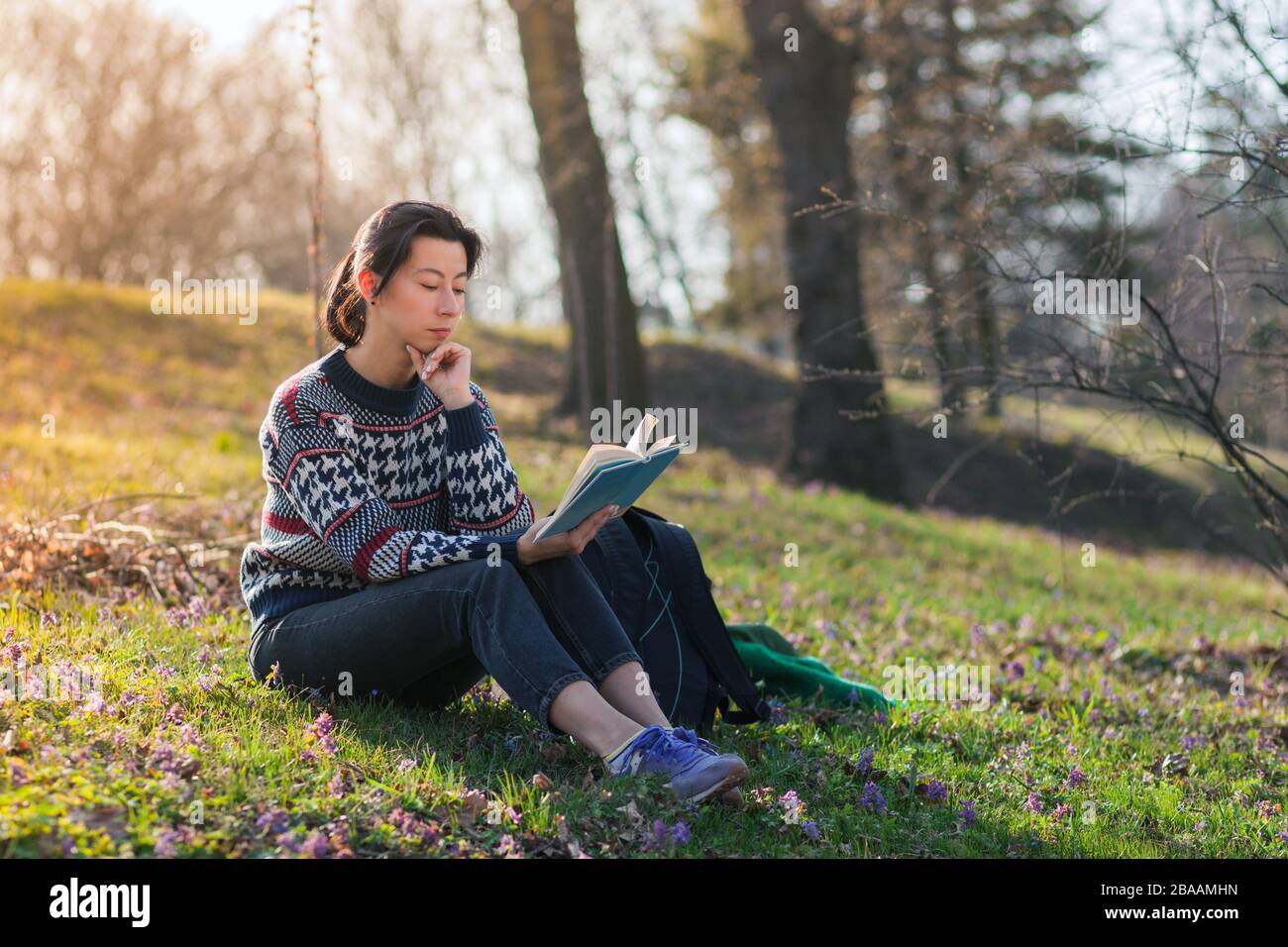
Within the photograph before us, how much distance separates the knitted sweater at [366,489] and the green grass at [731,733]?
39 cm

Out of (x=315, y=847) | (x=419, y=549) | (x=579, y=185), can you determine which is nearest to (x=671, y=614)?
(x=419, y=549)

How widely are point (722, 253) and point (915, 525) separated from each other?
17534 millimetres

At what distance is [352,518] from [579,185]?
926cm

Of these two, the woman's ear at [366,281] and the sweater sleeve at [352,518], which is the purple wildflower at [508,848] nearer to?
the sweater sleeve at [352,518]

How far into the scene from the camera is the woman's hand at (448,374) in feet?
12.3

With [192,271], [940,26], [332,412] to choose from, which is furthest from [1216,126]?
[192,271]

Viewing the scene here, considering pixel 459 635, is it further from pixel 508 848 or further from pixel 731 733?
pixel 731 733

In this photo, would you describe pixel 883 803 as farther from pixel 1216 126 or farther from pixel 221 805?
pixel 1216 126

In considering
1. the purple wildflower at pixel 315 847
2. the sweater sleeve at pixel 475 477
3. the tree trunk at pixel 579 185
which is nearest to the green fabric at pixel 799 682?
the sweater sleeve at pixel 475 477

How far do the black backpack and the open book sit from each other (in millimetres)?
552

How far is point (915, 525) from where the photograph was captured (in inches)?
377

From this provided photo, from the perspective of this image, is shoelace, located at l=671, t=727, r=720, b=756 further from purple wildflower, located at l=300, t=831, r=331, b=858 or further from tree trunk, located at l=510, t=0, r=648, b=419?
tree trunk, located at l=510, t=0, r=648, b=419

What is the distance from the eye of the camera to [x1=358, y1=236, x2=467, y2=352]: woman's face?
3617 mm
